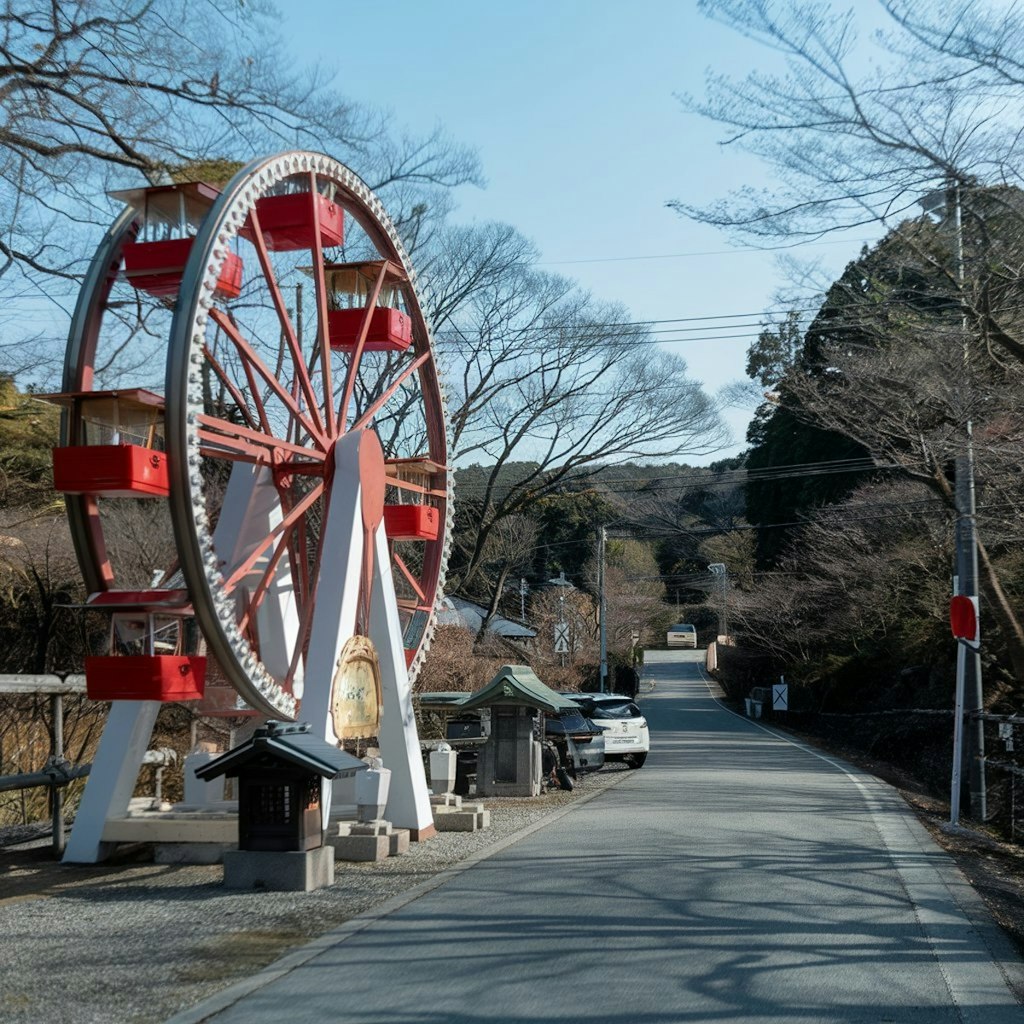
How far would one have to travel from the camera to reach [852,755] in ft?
93.8

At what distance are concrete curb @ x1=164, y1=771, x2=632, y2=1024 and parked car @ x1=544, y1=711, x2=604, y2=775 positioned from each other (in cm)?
898

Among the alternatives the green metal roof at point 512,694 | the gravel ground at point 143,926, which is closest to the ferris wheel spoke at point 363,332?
the green metal roof at point 512,694

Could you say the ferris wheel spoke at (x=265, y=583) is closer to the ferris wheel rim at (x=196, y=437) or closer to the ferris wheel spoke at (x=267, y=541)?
the ferris wheel spoke at (x=267, y=541)

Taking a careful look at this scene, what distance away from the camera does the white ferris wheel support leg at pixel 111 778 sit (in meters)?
10.9

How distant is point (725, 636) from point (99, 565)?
51904 millimetres

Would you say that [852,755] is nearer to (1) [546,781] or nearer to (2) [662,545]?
(1) [546,781]

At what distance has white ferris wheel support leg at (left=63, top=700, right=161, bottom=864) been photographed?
1091 centimetres

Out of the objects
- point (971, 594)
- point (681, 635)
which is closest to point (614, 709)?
point (971, 594)

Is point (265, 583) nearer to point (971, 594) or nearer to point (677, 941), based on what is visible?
point (677, 941)

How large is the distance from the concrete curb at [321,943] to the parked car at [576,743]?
8.98 m

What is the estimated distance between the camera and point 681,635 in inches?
3098

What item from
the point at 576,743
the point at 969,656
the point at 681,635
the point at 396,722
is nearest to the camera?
the point at 396,722

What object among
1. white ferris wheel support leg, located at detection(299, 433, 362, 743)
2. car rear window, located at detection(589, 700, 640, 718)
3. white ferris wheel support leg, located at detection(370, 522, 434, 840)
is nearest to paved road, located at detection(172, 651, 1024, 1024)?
white ferris wheel support leg, located at detection(370, 522, 434, 840)

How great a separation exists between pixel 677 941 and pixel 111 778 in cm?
599
